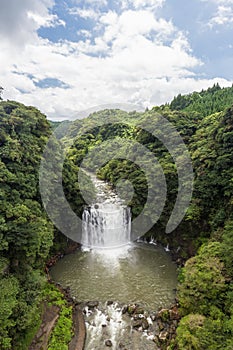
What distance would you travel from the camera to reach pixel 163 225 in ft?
67.9

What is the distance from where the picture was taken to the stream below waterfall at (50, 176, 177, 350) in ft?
40.8

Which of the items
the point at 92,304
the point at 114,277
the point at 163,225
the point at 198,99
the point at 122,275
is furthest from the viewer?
the point at 198,99

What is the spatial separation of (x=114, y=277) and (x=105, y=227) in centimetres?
543

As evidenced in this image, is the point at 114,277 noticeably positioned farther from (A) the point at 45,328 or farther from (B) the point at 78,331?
(A) the point at 45,328

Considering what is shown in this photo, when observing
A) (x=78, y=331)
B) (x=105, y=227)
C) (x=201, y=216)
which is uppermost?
(x=201, y=216)

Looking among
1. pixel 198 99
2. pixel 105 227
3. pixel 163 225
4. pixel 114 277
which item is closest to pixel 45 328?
pixel 114 277

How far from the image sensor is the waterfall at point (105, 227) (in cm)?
2125

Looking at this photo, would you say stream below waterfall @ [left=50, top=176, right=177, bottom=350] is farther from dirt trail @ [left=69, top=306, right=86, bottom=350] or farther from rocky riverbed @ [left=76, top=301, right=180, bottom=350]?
dirt trail @ [left=69, top=306, right=86, bottom=350]

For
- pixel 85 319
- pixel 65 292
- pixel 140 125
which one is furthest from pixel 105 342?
pixel 140 125

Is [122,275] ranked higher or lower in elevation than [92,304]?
higher

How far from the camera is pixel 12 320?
31.9ft

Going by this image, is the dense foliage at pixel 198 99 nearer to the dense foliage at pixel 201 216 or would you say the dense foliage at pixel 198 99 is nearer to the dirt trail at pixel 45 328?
the dense foliage at pixel 201 216

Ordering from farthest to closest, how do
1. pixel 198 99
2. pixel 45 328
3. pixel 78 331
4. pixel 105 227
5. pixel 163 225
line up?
pixel 198 99 → pixel 105 227 → pixel 163 225 → pixel 78 331 → pixel 45 328

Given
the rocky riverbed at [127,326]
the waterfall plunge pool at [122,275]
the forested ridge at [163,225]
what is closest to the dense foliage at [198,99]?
the forested ridge at [163,225]
